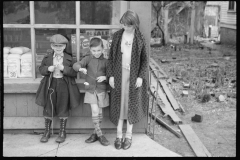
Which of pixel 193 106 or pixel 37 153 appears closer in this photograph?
pixel 37 153

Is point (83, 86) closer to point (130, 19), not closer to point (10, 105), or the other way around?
point (10, 105)

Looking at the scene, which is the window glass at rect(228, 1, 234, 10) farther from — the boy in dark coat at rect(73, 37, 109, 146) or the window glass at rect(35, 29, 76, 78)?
the boy in dark coat at rect(73, 37, 109, 146)

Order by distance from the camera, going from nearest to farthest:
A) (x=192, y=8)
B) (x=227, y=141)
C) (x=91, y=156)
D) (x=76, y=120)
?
1. (x=91, y=156)
2. (x=76, y=120)
3. (x=227, y=141)
4. (x=192, y=8)

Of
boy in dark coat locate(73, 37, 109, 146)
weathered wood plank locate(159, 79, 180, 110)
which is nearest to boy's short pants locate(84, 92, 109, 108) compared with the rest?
boy in dark coat locate(73, 37, 109, 146)

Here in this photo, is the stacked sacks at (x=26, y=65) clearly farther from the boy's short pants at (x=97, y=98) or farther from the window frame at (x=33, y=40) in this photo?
the boy's short pants at (x=97, y=98)

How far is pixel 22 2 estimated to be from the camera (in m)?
4.71

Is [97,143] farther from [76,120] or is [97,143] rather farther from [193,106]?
[193,106]

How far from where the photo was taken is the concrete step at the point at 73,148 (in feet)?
13.4

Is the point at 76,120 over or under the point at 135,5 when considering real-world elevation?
under

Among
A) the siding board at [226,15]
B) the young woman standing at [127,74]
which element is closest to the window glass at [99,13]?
the young woman standing at [127,74]

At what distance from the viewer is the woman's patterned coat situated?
419 cm

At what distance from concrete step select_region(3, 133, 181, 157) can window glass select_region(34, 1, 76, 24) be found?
5.20 feet

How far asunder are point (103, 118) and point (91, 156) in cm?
80

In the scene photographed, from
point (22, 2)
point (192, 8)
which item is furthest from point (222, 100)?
point (192, 8)
